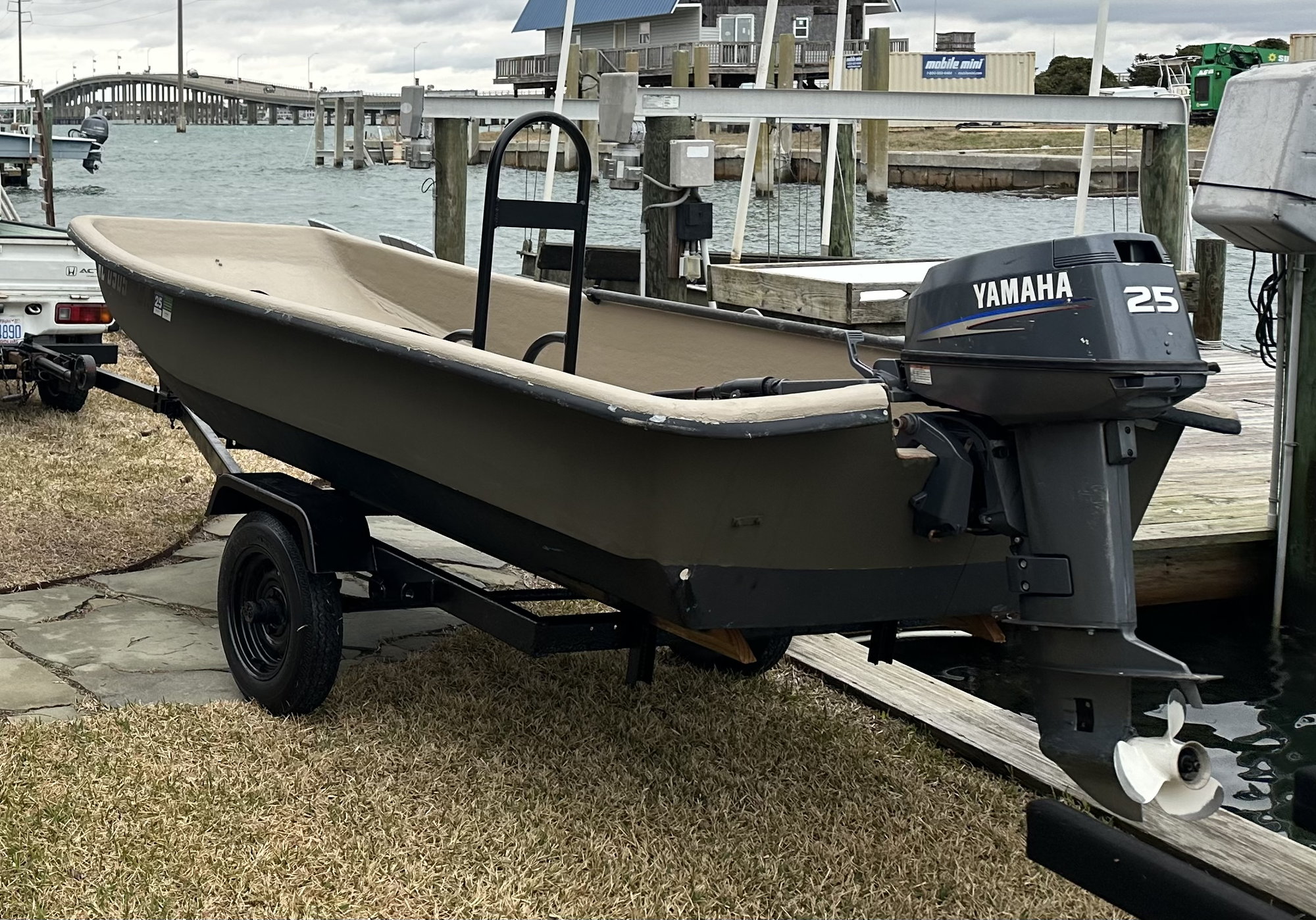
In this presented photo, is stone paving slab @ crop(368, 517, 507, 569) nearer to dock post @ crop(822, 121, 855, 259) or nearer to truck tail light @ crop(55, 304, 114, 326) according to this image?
truck tail light @ crop(55, 304, 114, 326)

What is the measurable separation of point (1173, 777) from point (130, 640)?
3242 mm

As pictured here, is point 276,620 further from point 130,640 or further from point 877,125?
point 877,125

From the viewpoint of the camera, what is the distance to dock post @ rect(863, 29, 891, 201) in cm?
1900

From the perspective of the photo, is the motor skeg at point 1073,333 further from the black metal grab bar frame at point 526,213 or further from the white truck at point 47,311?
the white truck at point 47,311

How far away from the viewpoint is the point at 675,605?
9.80 ft

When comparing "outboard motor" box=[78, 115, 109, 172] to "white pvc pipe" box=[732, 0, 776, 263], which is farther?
"outboard motor" box=[78, 115, 109, 172]

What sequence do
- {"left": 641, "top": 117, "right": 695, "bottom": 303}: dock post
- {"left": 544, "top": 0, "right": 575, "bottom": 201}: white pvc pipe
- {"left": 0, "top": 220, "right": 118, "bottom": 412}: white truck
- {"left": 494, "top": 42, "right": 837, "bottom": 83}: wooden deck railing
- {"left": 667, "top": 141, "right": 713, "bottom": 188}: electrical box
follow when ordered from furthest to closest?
1. {"left": 494, "top": 42, "right": 837, "bottom": 83}: wooden deck railing
2. {"left": 544, "top": 0, "right": 575, "bottom": 201}: white pvc pipe
3. {"left": 641, "top": 117, "right": 695, "bottom": 303}: dock post
4. {"left": 667, "top": 141, "right": 713, "bottom": 188}: electrical box
5. {"left": 0, "top": 220, "right": 118, "bottom": 412}: white truck

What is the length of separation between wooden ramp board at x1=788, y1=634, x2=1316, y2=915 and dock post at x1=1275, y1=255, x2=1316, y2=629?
6.50 feet

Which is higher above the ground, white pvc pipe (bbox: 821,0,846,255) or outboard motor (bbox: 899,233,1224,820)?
white pvc pipe (bbox: 821,0,846,255)

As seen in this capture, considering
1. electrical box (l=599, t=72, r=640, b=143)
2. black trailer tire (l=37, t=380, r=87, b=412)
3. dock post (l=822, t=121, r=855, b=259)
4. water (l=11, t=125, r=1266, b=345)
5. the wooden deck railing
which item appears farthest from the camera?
the wooden deck railing

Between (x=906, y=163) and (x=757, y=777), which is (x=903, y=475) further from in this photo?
(x=906, y=163)

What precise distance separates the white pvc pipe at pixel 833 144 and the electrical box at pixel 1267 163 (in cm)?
710

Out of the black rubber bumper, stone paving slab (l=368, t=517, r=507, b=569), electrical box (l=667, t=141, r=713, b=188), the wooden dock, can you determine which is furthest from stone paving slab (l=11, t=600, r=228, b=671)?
electrical box (l=667, t=141, r=713, b=188)

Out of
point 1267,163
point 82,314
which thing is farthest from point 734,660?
point 82,314
